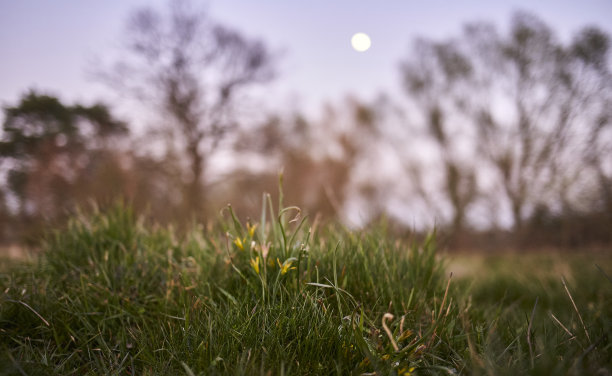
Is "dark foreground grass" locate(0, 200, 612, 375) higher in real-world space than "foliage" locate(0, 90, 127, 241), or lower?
lower

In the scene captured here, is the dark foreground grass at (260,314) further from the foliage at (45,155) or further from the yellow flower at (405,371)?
the foliage at (45,155)

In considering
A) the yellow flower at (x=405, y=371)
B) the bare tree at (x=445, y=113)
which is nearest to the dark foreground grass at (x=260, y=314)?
the yellow flower at (x=405, y=371)

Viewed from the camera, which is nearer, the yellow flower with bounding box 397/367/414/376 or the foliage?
the yellow flower with bounding box 397/367/414/376

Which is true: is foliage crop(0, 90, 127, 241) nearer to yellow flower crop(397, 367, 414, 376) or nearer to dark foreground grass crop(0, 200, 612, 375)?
dark foreground grass crop(0, 200, 612, 375)

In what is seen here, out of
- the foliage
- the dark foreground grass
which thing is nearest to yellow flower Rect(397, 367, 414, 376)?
the dark foreground grass

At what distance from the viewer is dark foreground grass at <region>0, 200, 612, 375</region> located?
1332 mm

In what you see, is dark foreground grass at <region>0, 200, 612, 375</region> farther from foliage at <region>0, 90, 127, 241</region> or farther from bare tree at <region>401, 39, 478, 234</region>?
bare tree at <region>401, 39, 478, 234</region>

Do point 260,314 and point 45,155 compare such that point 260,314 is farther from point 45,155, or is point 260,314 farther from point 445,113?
point 445,113

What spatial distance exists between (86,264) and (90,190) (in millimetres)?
5258

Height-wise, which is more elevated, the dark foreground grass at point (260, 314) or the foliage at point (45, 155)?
the foliage at point (45, 155)

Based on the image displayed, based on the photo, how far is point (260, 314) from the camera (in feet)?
4.99

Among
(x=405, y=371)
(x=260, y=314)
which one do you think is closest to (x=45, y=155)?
(x=260, y=314)

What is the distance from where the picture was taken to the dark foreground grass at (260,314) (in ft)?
4.37

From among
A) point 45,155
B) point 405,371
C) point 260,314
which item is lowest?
point 405,371
